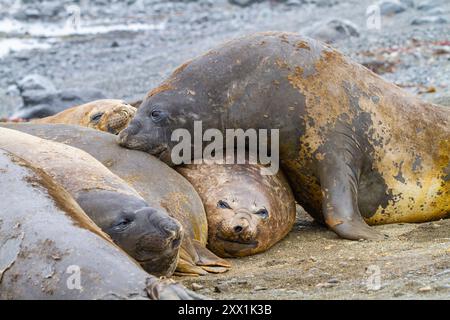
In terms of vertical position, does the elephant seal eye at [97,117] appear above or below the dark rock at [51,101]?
above

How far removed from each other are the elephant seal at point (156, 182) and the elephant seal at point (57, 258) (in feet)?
5.40

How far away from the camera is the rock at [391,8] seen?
2459 cm

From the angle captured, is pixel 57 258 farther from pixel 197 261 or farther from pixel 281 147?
pixel 281 147

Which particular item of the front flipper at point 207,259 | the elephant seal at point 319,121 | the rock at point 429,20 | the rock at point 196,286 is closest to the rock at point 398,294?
the rock at point 196,286

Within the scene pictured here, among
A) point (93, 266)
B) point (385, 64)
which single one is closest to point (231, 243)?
point (93, 266)

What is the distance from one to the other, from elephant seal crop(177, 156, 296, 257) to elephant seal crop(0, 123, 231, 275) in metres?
0.12

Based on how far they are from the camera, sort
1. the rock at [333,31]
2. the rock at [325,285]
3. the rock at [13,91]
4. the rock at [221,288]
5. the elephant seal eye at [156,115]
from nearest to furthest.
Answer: the rock at [325,285] < the rock at [221,288] < the elephant seal eye at [156,115] < the rock at [13,91] < the rock at [333,31]

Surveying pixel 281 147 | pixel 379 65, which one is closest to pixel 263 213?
pixel 281 147

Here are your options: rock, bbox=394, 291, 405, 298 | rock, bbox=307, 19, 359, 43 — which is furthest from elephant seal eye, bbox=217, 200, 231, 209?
rock, bbox=307, 19, 359, 43

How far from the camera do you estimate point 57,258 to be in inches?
162

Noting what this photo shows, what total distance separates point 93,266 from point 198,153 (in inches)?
140

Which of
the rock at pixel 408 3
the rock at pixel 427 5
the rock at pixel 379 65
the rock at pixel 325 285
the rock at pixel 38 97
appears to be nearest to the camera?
the rock at pixel 325 285

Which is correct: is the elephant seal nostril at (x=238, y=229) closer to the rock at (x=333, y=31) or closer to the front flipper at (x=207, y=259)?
the front flipper at (x=207, y=259)

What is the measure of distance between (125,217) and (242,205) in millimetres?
1832
